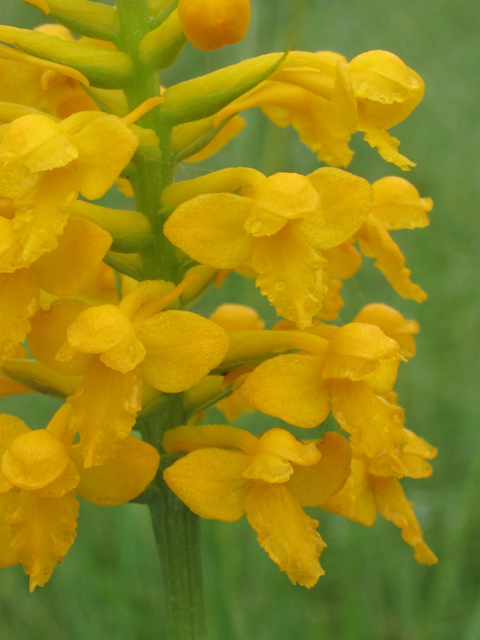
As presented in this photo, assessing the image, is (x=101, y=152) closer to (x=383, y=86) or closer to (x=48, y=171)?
(x=48, y=171)

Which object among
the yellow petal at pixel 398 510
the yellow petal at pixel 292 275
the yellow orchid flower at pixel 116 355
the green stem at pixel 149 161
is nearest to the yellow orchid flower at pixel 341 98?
the green stem at pixel 149 161

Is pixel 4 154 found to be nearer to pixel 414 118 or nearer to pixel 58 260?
pixel 58 260

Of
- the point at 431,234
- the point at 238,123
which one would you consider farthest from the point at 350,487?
the point at 431,234

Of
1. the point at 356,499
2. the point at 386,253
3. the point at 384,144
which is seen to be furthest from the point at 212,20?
the point at 356,499

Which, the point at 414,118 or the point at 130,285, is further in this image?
the point at 414,118

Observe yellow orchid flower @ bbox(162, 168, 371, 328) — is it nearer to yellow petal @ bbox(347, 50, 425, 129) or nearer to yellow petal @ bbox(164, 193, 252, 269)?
yellow petal @ bbox(164, 193, 252, 269)

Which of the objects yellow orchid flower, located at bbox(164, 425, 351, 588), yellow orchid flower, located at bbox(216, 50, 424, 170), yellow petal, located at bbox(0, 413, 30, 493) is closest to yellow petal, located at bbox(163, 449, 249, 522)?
yellow orchid flower, located at bbox(164, 425, 351, 588)
